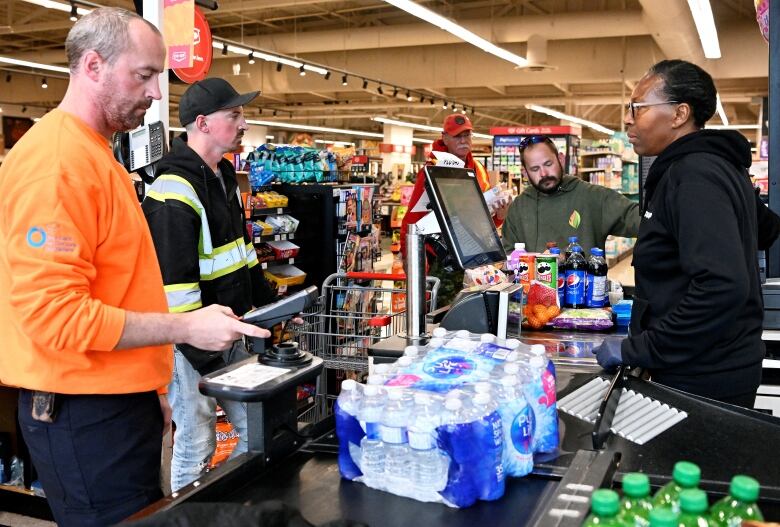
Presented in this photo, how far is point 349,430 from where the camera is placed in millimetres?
1539

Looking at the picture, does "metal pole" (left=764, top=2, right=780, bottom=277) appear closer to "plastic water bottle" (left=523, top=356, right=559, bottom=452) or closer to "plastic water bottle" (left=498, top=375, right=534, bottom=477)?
"plastic water bottle" (left=523, top=356, right=559, bottom=452)

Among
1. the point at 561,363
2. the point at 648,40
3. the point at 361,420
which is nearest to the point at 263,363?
the point at 361,420

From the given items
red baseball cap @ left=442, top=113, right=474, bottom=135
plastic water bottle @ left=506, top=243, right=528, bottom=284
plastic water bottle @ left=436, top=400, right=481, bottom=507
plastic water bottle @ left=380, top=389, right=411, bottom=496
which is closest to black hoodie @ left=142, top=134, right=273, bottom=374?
plastic water bottle @ left=506, top=243, right=528, bottom=284

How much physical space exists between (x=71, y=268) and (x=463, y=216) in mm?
1055

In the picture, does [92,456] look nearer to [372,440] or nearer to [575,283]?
[372,440]

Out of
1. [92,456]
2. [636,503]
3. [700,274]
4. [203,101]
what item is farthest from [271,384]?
[203,101]

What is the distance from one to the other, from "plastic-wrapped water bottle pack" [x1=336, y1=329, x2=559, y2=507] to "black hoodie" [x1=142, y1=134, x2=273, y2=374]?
1.45 meters

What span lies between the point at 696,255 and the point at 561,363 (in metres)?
0.64

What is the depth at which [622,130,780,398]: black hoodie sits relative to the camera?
205 cm

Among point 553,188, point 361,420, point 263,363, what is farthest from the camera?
point 553,188

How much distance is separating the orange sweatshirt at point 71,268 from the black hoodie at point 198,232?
0.86m

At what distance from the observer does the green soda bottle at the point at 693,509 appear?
97 cm

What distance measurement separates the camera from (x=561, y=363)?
252 cm

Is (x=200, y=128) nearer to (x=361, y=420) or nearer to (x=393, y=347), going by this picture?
(x=393, y=347)
